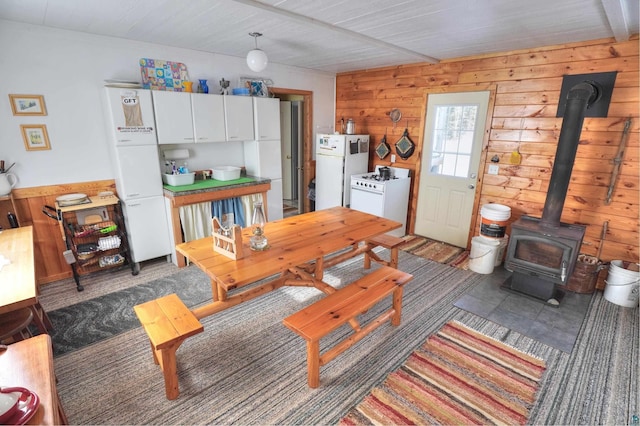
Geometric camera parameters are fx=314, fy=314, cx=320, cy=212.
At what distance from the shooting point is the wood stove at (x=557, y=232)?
2707mm

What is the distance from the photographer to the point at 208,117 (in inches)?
140

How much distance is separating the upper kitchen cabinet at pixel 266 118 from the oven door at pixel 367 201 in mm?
1359

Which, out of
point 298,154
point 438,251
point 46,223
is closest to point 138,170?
point 46,223

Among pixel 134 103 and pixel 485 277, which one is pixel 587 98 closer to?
pixel 485 277

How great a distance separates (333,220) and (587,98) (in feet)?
7.82

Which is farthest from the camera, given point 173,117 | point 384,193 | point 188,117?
point 384,193

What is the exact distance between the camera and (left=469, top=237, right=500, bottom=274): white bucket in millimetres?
3426

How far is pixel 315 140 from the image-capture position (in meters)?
5.12

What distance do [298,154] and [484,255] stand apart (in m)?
3.40

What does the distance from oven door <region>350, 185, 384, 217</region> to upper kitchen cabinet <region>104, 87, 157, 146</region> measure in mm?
2611

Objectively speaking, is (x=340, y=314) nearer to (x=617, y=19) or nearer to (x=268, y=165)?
(x=268, y=165)

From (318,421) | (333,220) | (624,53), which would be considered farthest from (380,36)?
(318,421)

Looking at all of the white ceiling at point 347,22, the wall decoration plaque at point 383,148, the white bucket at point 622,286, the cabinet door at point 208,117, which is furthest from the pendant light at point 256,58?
the white bucket at point 622,286

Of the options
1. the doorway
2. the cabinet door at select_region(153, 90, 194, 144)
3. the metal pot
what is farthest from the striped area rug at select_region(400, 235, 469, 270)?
the cabinet door at select_region(153, 90, 194, 144)
